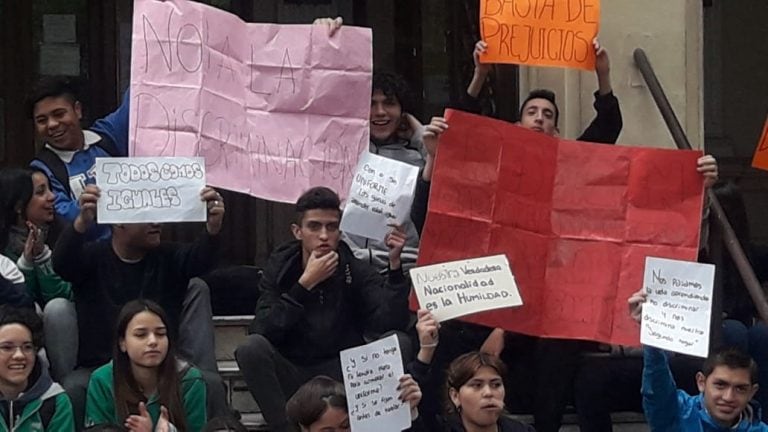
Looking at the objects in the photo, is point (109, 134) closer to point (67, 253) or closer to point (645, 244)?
point (67, 253)

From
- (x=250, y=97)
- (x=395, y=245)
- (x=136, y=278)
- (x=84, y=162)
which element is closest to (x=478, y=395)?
(x=395, y=245)

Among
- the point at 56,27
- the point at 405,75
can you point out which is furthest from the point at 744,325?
the point at 56,27

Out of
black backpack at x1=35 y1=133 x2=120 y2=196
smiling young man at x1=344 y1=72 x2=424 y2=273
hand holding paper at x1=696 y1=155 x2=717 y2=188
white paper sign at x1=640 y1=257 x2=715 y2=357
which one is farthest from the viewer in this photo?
smiling young man at x1=344 y1=72 x2=424 y2=273

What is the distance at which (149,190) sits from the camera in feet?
19.5

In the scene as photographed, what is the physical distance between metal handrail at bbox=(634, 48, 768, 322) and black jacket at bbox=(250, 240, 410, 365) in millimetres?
1369

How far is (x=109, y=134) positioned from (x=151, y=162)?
38.2 inches

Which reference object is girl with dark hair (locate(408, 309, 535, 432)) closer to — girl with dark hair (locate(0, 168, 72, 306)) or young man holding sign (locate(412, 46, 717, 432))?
young man holding sign (locate(412, 46, 717, 432))

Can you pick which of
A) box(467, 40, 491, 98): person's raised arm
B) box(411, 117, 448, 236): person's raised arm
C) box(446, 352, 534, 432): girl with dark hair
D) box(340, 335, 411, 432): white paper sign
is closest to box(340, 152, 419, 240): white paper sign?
box(411, 117, 448, 236): person's raised arm

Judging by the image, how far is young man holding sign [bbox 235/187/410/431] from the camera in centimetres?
595

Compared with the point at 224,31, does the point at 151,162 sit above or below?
below

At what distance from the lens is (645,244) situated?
639 centimetres

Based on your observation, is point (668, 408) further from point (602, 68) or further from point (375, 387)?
point (602, 68)

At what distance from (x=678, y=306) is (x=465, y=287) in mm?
808

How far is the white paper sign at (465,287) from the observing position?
18.5 feet
